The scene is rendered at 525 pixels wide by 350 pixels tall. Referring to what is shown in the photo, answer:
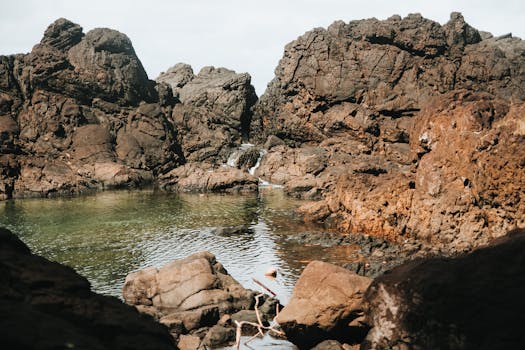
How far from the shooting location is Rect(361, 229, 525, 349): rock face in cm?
1245

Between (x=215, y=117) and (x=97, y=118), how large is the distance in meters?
29.6

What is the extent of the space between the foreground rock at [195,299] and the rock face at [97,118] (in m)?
63.3

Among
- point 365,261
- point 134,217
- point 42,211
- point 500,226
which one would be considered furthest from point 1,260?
point 42,211

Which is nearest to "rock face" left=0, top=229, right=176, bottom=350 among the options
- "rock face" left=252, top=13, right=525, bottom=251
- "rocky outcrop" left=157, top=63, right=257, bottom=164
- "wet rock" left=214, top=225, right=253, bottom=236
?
"rock face" left=252, top=13, right=525, bottom=251

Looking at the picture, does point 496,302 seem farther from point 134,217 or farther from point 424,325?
point 134,217

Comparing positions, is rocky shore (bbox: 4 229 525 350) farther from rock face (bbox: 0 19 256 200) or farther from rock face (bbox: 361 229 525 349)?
rock face (bbox: 0 19 256 200)

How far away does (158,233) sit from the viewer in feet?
164

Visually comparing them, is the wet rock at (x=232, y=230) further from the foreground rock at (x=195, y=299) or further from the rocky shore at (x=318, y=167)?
the foreground rock at (x=195, y=299)

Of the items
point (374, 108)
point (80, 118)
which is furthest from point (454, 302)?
point (80, 118)

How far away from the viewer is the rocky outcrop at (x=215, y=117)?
110 m

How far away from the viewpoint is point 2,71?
96.9 metres

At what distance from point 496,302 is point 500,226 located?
23.6 meters

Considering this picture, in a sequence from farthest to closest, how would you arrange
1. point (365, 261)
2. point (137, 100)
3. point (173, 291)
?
point (137, 100), point (365, 261), point (173, 291)

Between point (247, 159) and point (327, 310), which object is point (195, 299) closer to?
point (327, 310)
